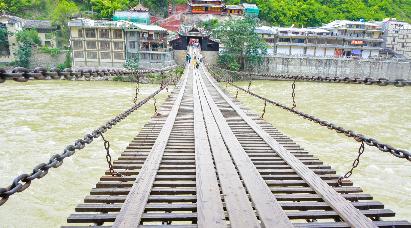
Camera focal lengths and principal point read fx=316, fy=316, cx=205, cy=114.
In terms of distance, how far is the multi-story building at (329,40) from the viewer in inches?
1655

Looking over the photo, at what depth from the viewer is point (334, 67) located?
41.8 meters

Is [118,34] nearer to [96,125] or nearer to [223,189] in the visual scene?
[96,125]

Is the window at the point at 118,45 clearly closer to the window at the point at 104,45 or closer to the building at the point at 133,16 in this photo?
the window at the point at 104,45

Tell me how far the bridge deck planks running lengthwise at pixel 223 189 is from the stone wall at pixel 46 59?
35648 mm

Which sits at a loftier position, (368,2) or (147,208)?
(368,2)

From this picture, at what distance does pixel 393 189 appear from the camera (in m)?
10.7

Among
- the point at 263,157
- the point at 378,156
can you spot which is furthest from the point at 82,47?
the point at 263,157

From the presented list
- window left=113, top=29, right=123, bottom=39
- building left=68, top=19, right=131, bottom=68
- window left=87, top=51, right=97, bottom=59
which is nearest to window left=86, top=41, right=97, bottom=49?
building left=68, top=19, right=131, bottom=68

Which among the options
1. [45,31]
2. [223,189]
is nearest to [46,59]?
[45,31]

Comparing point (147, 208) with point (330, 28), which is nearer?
point (147, 208)

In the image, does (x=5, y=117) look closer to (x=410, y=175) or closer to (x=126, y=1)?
(x=410, y=175)

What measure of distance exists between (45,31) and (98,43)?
9.35m

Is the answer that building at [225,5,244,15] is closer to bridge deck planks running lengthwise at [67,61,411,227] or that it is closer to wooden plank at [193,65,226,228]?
bridge deck planks running lengthwise at [67,61,411,227]

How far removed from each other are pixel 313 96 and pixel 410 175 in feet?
57.4
